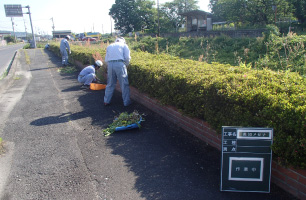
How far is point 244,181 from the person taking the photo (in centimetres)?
267

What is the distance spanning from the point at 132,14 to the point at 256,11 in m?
40.0

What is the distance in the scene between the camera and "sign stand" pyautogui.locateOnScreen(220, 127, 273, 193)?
8.41ft

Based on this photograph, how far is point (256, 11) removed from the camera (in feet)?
103

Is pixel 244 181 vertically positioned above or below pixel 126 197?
above

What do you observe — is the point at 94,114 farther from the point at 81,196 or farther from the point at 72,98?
the point at 81,196

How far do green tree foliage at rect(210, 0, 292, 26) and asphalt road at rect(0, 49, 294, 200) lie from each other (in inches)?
1179

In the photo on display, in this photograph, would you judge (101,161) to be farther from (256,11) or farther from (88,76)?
(256,11)

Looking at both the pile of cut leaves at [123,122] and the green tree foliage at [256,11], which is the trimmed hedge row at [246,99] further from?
the green tree foliage at [256,11]

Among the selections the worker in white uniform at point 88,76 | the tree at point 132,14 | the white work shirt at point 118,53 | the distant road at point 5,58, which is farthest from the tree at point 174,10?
the white work shirt at point 118,53

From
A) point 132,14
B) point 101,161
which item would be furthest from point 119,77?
point 132,14

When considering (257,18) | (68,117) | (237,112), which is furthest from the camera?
(257,18)

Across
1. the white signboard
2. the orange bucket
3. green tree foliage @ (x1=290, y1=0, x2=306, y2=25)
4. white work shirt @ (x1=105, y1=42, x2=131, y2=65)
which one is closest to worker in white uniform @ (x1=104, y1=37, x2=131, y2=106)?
white work shirt @ (x1=105, y1=42, x2=131, y2=65)

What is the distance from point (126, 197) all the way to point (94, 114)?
10.6 ft

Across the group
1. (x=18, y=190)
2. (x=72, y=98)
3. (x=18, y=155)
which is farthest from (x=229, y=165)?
(x=72, y=98)
